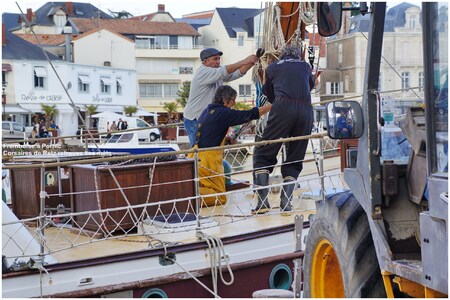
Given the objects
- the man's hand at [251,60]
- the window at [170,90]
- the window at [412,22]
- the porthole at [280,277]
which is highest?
the window at [170,90]

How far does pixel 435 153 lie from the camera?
411 centimetres

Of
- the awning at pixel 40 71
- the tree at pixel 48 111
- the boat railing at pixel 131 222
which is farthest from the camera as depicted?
the awning at pixel 40 71

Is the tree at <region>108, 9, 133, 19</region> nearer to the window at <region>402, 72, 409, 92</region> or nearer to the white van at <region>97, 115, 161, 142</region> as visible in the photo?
the white van at <region>97, 115, 161, 142</region>

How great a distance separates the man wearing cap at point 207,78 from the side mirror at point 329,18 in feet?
12.8

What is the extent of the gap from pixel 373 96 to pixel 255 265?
2.75m

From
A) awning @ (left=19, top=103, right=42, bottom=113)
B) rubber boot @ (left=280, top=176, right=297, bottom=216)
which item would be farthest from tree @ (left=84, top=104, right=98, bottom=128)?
rubber boot @ (left=280, top=176, right=297, bottom=216)

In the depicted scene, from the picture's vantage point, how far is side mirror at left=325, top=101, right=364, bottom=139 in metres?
4.71

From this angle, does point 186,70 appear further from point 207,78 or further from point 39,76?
point 207,78

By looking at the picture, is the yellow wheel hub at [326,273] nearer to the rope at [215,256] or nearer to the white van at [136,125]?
the rope at [215,256]

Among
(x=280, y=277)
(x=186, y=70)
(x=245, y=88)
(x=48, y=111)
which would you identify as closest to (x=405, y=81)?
(x=280, y=277)

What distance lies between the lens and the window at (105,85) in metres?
55.6

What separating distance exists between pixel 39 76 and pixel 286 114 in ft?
147

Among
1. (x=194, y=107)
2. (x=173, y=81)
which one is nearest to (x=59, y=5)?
(x=173, y=81)

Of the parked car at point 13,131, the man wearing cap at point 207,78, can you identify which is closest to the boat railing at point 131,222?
the man wearing cap at point 207,78
